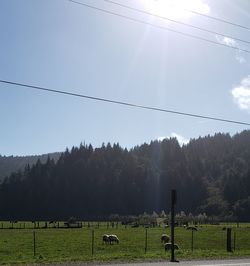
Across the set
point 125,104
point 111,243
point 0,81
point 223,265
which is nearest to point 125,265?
point 223,265

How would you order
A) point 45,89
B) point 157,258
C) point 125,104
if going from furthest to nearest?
point 157,258, point 125,104, point 45,89

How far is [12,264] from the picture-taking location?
25953mm

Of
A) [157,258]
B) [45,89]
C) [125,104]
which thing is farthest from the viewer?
[157,258]

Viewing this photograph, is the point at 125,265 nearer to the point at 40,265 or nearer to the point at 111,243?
the point at 40,265

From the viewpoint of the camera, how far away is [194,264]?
2575 cm

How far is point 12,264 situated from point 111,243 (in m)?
27.0

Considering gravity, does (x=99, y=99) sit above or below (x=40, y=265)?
above

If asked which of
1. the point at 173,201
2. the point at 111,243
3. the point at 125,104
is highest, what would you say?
the point at 125,104

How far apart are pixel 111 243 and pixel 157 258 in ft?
75.7

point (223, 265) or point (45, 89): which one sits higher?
point (45, 89)

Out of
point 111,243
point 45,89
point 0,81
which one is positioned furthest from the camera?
point 111,243

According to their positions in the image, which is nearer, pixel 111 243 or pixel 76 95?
pixel 76 95

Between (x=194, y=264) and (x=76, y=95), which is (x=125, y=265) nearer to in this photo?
(x=194, y=264)

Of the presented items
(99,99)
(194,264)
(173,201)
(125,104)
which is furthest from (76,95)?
(194,264)
